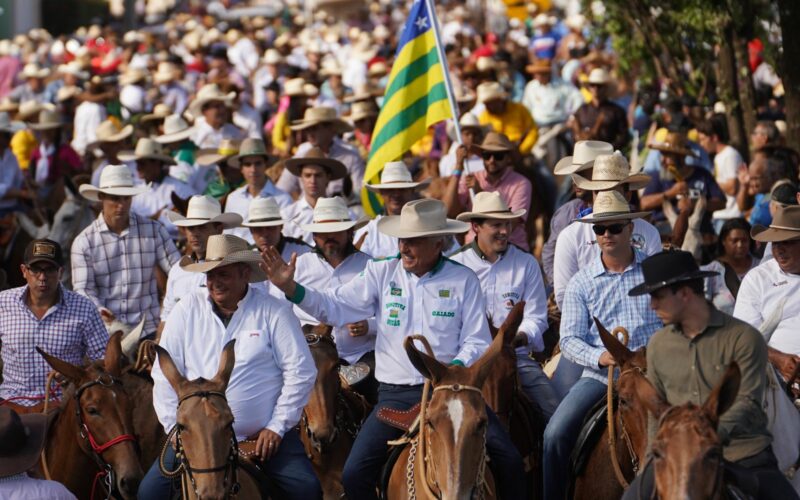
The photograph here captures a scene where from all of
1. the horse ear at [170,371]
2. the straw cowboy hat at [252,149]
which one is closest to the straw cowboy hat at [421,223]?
the horse ear at [170,371]

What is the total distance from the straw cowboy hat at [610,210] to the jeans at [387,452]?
5.60 feet

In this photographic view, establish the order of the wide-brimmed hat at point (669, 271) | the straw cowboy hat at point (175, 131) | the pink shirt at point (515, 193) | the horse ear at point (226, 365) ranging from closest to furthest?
the wide-brimmed hat at point (669, 271) < the horse ear at point (226, 365) < the pink shirt at point (515, 193) < the straw cowboy hat at point (175, 131)

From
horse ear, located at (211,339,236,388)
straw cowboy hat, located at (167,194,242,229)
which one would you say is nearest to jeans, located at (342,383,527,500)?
horse ear, located at (211,339,236,388)

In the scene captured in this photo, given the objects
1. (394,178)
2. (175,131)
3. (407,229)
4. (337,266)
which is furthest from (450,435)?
(175,131)

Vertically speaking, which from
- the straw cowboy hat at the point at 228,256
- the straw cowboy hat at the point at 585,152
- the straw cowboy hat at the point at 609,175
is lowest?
the straw cowboy hat at the point at 228,256

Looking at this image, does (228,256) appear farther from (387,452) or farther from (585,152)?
(585,152)

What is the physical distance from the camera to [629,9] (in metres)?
19.1

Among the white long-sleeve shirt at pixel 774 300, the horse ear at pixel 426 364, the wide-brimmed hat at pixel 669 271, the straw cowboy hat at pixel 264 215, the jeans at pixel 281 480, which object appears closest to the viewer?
the wide-brimmed hat at pixel 669 271

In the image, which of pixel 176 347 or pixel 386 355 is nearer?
pixel 176 347

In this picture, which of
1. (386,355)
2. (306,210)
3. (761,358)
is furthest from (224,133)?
(761,358)

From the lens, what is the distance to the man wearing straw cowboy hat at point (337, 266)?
12.3m

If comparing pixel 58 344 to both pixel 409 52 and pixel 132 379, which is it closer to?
pixel 132 379

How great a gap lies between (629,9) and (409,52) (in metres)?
4.94

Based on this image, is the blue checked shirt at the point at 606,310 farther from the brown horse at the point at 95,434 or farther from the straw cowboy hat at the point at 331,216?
the brown horse at the point at 95,434
